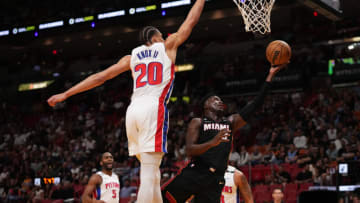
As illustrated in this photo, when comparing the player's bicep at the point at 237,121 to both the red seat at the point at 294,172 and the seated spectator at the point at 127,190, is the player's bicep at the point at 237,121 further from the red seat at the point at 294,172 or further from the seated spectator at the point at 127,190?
the seated spectator at the point at 127,190

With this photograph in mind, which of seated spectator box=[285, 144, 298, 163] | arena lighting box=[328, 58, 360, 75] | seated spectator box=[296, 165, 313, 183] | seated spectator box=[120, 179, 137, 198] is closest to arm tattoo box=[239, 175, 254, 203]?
seated spectator box=[296, 165, 313, 183]

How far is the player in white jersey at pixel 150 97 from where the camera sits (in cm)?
422

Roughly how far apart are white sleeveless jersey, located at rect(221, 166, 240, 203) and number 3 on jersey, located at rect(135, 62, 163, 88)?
2.84 m

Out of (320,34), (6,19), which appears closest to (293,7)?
(320,34)

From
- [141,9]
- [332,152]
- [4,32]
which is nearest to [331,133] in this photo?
[332,152]

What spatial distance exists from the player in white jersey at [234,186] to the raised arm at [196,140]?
2.01m

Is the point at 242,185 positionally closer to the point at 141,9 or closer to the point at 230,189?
the point at 230,189

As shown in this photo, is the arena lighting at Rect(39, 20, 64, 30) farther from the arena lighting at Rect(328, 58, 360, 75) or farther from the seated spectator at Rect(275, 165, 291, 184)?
the seated spectator at Rect(275, 165, 291, 184)

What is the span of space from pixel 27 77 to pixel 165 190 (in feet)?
72.4

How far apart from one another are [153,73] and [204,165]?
1111 mm

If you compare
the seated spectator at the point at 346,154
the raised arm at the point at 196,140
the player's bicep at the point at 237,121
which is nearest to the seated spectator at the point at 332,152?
the seated spectator at the point at 346,154

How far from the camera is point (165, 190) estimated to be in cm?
493

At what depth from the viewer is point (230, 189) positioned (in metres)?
6.88

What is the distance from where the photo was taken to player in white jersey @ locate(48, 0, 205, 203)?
4.22m
